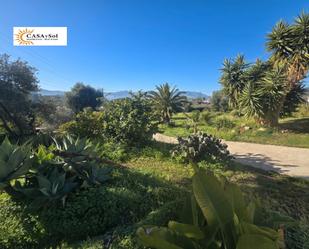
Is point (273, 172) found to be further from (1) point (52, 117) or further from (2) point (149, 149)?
(1) point (52, 117)

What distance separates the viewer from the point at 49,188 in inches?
140

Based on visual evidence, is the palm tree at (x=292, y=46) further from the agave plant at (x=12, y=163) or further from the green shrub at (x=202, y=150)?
the agave plant at (x=12, y=163)

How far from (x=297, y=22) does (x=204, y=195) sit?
1594 cm

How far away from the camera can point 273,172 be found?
655cm

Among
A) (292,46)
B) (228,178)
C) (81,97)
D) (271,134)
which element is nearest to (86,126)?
(228,178)

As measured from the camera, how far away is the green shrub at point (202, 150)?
6848 mm

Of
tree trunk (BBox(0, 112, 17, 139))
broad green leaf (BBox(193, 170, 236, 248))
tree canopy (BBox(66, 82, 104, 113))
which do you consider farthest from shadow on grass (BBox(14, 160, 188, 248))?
tree canopy (BBox(66, 82, 104, 113))

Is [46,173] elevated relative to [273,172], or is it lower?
elevated

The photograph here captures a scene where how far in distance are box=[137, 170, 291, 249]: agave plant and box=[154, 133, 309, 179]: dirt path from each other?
5.08 m

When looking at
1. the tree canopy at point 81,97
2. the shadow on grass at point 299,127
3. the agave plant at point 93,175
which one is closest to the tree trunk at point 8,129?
the agave plant at point 93,175

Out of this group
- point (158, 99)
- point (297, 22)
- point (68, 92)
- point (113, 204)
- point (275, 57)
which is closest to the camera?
point (113, 204)

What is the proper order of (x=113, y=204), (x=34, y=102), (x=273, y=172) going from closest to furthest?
(x=113, y=204), (x=273, y=172), (x=34, y=102)

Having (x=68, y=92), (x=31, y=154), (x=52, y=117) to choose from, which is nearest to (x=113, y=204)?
(x=31, y=154)

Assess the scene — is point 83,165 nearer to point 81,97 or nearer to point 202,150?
point 202,150
